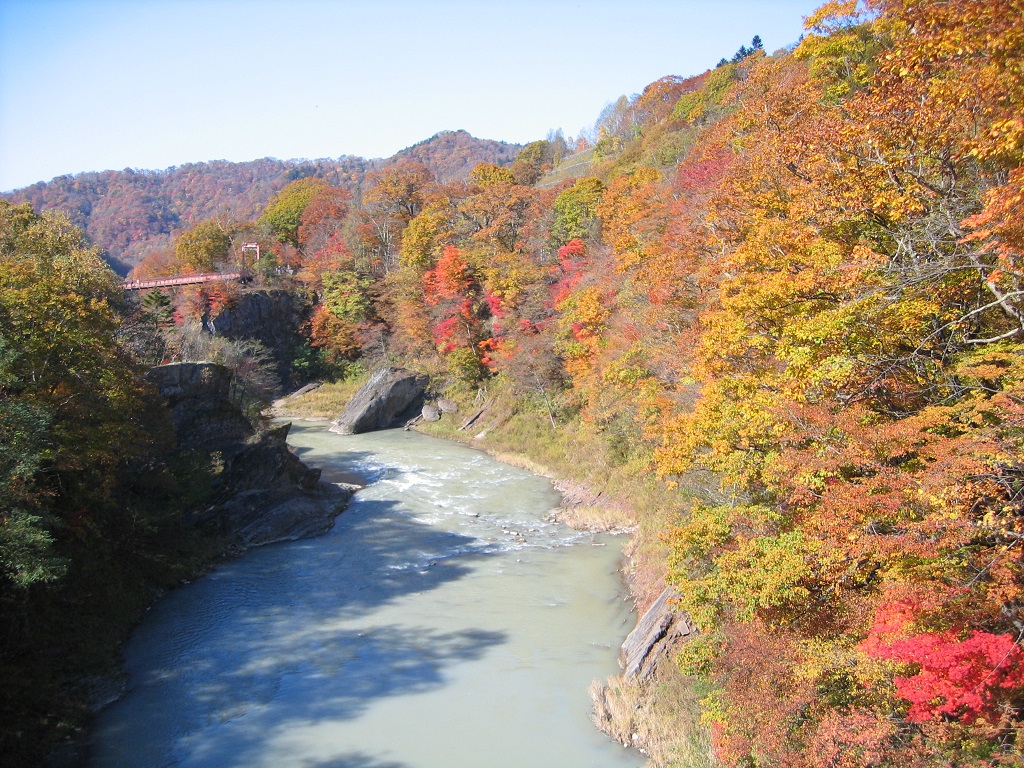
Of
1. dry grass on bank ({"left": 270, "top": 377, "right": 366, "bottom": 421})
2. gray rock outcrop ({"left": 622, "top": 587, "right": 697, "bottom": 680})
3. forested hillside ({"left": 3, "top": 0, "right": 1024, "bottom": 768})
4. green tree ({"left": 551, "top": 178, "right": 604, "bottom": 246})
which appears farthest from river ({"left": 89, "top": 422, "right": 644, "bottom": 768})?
green tree ({"left": 551, "top": 178, "right": 604, "bottom": 246})

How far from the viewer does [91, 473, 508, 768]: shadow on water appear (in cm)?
1230

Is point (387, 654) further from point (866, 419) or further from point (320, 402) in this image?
point (320, 402)

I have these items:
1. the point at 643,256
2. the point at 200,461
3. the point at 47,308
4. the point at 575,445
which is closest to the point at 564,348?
the point at 575,445

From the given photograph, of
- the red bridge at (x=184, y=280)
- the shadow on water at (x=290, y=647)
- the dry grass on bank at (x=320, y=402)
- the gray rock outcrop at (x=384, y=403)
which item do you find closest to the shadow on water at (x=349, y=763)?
the shadow on water at (x=290, y=647)

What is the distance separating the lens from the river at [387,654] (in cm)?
1170

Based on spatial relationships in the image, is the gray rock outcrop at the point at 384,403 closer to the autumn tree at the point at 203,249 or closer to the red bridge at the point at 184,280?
the red bridge at the point at 184,280

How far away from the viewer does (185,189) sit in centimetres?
12950

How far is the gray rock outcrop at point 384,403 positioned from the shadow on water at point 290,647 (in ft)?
59.5

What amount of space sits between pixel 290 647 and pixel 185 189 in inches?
5425

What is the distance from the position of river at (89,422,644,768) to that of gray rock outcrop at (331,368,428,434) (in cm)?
1593

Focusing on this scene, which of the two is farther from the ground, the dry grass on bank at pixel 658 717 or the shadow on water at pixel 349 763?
the shadow on water at pixel 349 763

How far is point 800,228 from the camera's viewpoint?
12578mm

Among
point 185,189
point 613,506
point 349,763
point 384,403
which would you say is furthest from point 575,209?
point 185,189

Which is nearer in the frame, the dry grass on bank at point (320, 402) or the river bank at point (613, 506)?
the river bank at point (613, 506)
